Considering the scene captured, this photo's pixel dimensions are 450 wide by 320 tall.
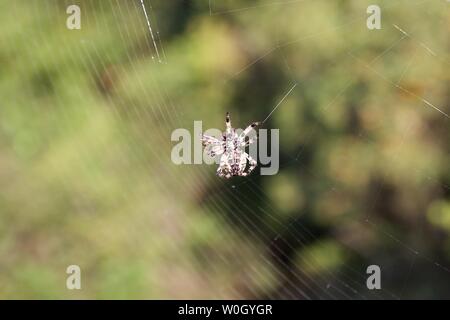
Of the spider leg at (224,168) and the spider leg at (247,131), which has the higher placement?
the spider leg at (247,131)

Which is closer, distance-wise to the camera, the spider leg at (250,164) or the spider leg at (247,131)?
the spider leg at (247,131)

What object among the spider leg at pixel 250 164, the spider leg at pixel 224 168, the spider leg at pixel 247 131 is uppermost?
the spider leg at pixel 247 131

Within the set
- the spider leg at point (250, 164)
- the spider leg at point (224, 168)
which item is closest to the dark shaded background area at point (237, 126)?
the spider leg at point (250, 164)

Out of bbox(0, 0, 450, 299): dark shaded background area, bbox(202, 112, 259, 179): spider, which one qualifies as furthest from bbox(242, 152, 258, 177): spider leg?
bbox(0, 0, 450, 299): dark shaded background area

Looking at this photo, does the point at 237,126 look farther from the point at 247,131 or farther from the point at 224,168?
the point at 224,168

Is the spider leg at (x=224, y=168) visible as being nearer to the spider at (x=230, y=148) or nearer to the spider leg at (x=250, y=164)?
the spider at (x=230, y=148)

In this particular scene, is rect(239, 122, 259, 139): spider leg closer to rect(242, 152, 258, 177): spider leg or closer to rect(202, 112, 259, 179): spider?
rect(202, 112, 259, 179): spider

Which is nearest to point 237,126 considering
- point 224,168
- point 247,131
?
point 247,131
